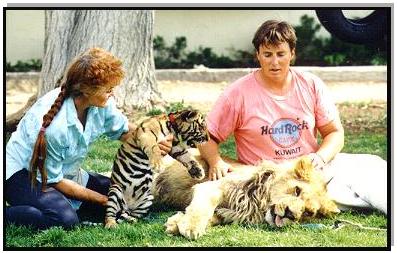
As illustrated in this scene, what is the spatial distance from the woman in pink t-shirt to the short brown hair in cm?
2

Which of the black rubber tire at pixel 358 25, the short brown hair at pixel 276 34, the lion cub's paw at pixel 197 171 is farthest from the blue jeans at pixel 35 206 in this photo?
the black rubber tire at pixel 358 25

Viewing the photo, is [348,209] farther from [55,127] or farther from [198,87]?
[55,127]

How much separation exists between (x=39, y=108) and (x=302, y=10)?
1.52 metres

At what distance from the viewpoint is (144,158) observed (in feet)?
14.4

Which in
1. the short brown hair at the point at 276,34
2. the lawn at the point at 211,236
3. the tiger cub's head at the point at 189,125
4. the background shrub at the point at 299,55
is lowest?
the lawn at the point at 211,236

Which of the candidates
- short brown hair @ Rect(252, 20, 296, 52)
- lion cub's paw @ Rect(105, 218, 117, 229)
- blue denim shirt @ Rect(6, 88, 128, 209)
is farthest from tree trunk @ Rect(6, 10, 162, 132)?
lion cub's paw @ Rect(105, 218, 117, 229)

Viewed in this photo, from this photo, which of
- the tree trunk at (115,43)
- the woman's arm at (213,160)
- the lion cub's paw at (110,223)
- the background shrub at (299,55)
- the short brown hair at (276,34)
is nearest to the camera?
the lion cub's paw at (110,223)

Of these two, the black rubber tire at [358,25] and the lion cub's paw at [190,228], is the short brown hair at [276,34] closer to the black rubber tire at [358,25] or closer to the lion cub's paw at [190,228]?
the black rubber tire at [358,25]

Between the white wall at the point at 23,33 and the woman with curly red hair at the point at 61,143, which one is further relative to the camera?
the white wall at the point at 23,33

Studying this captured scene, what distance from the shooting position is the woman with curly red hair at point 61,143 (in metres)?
4.22

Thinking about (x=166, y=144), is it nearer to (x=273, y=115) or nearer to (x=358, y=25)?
(x=273, y=115)

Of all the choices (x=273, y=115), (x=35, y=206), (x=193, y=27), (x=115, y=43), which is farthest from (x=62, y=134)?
(x=273, y=115)

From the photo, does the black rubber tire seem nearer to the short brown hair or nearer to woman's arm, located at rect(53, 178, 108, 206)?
the short brown hair

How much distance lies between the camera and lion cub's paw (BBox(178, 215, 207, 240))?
165 inches
